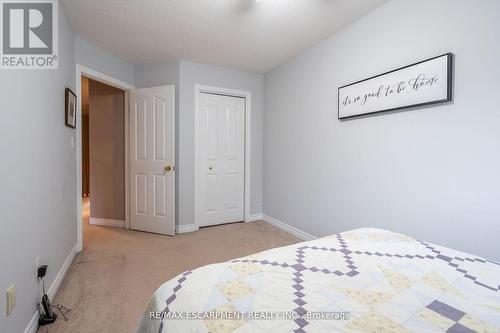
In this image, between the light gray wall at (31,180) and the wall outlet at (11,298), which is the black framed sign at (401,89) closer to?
the light gray wall at (31,180)

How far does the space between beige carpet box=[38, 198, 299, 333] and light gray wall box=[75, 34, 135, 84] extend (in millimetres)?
2091

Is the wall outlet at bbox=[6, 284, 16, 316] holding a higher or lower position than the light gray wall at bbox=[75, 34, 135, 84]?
lower

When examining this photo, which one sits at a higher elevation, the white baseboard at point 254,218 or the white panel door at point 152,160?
the white panel door at point 152,160

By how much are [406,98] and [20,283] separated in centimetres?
280

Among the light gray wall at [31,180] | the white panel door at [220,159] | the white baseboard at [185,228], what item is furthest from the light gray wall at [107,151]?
the light gray wall at [31,180]

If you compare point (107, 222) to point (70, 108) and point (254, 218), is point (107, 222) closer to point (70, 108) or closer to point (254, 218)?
point (70, 108)

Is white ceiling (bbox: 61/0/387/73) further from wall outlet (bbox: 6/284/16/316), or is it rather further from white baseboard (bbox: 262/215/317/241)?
white baseboard (bbox: 262/215/317/241)

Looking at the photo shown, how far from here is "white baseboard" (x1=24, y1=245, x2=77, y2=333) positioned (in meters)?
1.41

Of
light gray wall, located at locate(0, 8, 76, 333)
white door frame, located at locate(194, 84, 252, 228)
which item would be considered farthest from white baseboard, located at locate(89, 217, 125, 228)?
light gray wall, located at locate(0, 8, 76, 333)

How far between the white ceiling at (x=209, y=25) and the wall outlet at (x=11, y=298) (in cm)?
216

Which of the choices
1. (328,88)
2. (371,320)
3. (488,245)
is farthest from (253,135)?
(371,320)

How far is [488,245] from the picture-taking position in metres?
1.47

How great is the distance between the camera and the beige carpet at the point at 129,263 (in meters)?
1.59

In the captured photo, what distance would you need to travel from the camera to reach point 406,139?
1.89m
